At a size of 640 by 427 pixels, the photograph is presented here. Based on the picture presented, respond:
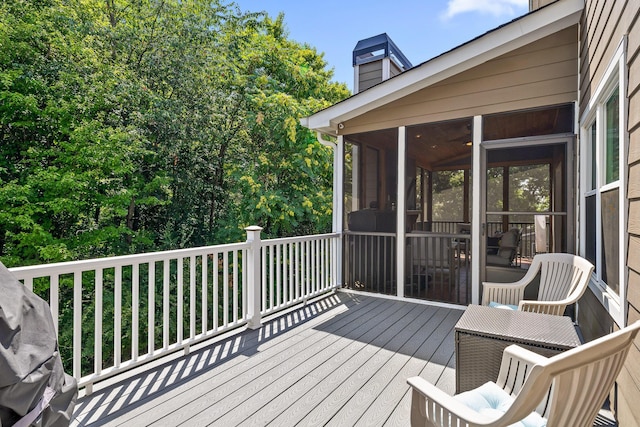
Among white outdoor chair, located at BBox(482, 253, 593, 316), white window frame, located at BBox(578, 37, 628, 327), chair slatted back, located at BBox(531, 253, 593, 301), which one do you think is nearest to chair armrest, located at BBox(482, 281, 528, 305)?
white outdoor chair, located at BBox(482, 253, 593, 316)

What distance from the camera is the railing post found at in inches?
143

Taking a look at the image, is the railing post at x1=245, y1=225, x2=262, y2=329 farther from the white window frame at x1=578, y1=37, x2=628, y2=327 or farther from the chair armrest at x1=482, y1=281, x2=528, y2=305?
the white window frame at x1=578, y1=37, x2=628, y2=327

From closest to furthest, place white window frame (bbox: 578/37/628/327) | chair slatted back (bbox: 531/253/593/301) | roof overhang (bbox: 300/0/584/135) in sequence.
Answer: white window frame (bbox: 578/37/628/327), chair slatted back (bbox: 531/253/593/301), roof overhang (bbox: 300/0/584/135)

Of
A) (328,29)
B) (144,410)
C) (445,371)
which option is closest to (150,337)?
(144,410)

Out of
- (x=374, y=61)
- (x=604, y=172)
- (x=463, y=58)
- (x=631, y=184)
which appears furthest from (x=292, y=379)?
(x=374, y=61)

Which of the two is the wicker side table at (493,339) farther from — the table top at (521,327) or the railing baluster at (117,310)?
the railing baluster at (117,310)

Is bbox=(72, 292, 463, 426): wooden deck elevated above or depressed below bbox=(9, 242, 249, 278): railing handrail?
below

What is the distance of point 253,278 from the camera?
12.0 feet

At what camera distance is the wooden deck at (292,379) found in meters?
2.11

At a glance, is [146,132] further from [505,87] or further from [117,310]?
[505,87]

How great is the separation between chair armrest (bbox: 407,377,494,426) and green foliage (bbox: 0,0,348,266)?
6820 mm

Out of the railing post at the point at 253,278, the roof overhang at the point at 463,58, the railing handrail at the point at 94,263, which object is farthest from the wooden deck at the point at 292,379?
the roof overhang at the point at 463,58

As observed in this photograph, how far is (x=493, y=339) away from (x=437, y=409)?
0.87 metres

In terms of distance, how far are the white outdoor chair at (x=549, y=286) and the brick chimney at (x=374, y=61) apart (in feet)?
18.9
